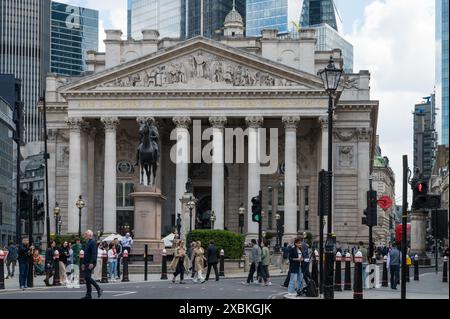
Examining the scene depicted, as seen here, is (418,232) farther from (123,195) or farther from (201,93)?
(123,195)

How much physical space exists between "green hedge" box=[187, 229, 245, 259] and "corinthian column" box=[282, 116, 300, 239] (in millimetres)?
30437

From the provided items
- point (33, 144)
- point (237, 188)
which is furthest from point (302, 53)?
point (33, 144)

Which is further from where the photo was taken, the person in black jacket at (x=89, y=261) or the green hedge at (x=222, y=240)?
the green hedge at (x=222, y=240)

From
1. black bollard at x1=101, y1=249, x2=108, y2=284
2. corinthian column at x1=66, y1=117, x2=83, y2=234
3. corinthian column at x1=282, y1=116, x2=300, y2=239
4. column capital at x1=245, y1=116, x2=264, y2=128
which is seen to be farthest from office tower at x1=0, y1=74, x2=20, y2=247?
black bollard at x1=101, y1=249, x2=108, y2=284

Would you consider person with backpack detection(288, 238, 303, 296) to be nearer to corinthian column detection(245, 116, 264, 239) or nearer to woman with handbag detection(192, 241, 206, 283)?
woman with handbag detection(192, 241, 206, 283)

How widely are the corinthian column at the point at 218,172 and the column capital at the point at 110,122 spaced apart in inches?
345

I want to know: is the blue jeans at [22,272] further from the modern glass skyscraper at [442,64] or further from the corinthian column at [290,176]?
the modern glass skyscraper at [442,64]

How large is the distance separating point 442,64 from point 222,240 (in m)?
118

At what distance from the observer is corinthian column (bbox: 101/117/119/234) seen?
97.1 meters

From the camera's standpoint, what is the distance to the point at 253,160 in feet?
316

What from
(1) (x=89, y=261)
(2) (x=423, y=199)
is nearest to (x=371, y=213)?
(2) (x=423, y=199)

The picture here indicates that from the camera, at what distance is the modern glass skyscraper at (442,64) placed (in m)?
169

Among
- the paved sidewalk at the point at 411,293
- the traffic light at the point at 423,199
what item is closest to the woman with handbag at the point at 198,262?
the paved sidewalk at the point at 411,293
